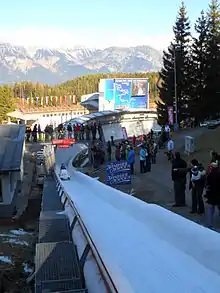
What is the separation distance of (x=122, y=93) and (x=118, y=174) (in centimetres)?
6378

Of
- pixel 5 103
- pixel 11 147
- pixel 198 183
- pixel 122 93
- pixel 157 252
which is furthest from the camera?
pixel 5 103

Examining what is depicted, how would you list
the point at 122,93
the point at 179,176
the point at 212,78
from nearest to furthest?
the point at 179,176, the point at 212,78, the point at 122,93

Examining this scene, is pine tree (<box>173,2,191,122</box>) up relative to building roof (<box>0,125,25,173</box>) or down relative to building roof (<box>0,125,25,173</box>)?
up

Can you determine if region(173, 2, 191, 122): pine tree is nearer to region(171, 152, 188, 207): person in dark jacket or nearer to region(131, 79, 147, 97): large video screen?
region(131, 79, 147, 97): large video screen

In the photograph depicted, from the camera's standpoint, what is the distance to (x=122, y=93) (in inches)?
3169

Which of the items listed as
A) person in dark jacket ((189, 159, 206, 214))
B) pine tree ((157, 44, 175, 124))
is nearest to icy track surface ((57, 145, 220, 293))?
person in dark jacket ((189, 159, 206, 214))

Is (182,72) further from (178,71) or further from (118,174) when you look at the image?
(118,174)

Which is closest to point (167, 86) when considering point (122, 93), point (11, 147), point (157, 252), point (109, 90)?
point (109, 90)

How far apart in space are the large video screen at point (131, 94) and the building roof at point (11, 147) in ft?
178

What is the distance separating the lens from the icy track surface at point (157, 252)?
3873 millimetres

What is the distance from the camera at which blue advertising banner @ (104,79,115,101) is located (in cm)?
7801

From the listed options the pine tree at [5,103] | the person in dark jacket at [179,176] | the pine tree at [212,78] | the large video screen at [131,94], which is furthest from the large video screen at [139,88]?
the person in dark jacket at [179,176]

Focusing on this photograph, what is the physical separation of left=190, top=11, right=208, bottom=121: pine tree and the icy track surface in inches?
1597

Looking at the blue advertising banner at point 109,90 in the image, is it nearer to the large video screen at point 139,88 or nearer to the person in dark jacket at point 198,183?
the large video screen at point 139,88
